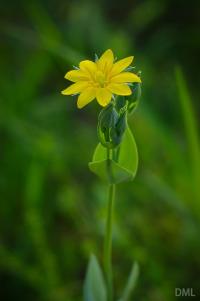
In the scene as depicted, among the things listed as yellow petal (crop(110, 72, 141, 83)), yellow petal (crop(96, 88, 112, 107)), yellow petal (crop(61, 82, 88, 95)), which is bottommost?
yellow petal (crop(96, 88, 112, 107))

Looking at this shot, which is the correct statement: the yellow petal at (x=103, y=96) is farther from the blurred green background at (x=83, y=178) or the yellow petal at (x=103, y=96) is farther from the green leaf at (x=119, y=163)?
the blurred green background at (x=83, y=178)

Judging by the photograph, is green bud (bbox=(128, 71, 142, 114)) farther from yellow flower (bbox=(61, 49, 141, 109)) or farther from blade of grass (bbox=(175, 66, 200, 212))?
blade of grass (bbox=(175, 66, 200, 212))

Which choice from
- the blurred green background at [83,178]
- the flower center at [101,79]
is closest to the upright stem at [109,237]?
the flower center at [101,79]

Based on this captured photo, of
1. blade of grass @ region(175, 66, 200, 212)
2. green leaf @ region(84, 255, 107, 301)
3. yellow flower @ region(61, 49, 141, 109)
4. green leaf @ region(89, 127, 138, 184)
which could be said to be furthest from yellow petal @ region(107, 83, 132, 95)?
blade of grass @ region(175, 66, 200, 212)

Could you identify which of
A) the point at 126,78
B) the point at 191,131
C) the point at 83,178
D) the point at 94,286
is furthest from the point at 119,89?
the point at 83,178

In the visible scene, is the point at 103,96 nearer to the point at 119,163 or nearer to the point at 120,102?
the point at 120,102

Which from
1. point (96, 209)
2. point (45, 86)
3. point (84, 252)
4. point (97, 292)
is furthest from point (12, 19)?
point (97, 292)
